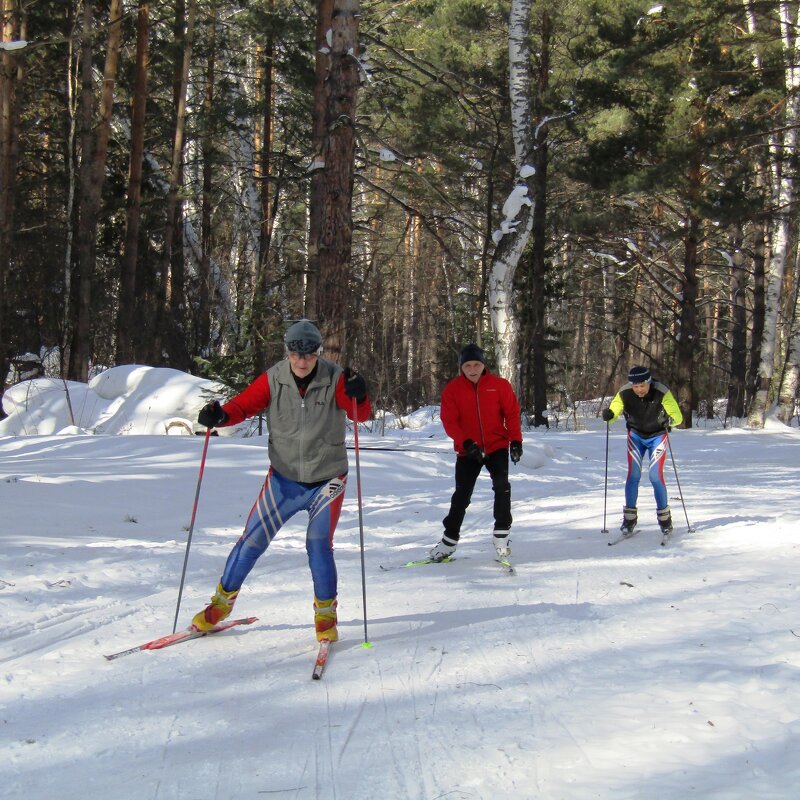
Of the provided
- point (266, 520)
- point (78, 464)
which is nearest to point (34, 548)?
point (266, 520)

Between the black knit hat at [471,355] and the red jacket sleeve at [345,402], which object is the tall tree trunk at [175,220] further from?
the red jacket sleeve at [345,402]

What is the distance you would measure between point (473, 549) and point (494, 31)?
16.7m

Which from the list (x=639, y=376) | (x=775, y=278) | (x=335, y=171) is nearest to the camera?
(x=639, y=376)

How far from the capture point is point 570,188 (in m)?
30.9

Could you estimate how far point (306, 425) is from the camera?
489 centimetres

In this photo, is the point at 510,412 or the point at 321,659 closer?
the point at 321,659

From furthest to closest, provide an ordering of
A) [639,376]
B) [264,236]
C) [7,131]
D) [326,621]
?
[264,236]
[7,131]
[639,376]
[326,621]

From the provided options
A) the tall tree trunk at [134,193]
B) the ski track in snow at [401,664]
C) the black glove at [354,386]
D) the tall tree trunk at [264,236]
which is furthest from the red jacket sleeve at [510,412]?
the tall tree trunk at [134,193]

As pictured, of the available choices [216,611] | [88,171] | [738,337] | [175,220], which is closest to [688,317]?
[738,337]

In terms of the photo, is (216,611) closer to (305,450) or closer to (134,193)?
(305,450)

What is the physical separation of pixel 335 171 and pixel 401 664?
23.7 ft

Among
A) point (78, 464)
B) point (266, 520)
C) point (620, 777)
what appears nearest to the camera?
point (620, 777)

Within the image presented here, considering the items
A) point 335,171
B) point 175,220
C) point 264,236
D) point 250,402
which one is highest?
point 175,220

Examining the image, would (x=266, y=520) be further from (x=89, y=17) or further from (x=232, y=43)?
(x=232, y=43)
